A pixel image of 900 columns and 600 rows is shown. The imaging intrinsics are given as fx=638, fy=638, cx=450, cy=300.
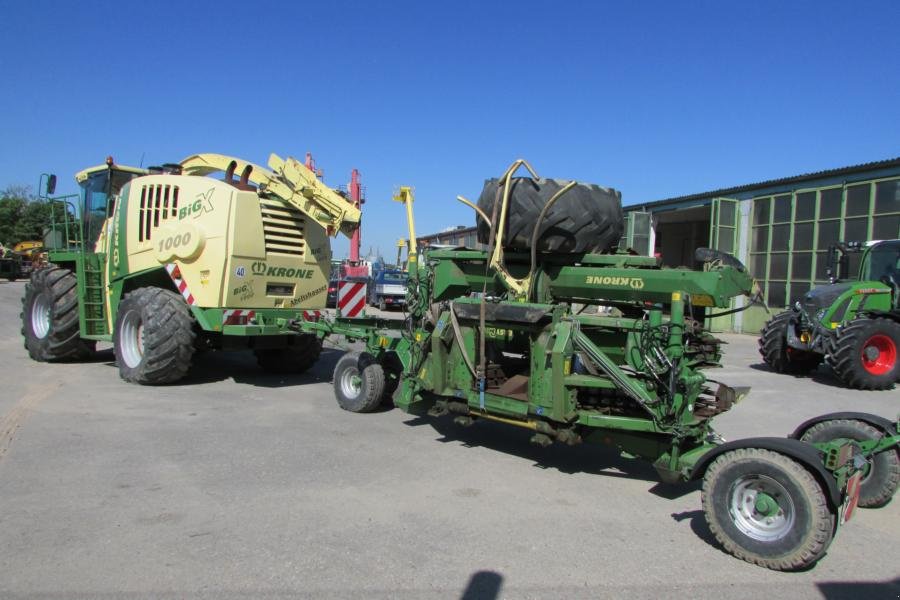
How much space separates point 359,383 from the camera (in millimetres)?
7738

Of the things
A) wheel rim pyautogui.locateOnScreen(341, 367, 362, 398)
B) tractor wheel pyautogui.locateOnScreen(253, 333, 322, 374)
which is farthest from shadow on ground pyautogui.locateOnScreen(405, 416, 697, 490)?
tractor wheel pyautogui.locateOnScreen(253, 333, 322, 374)

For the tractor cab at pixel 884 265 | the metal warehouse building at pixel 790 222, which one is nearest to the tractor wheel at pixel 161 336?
the metal warehouse building at pixel 790 222

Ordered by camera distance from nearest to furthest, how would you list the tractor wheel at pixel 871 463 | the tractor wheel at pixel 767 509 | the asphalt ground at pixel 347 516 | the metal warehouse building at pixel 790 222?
1. the asphalt ground at pixel 347 516
2. the tractor wheel at pixel 767 509
3. the tractor wheel at pixel 871 463
4. the metal warehouse building at pixel 790 222

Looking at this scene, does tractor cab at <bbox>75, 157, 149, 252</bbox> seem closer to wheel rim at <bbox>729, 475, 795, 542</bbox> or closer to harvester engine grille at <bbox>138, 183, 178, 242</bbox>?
harvester engine grille at <bbox>138, 183, 178, 242</bbox>

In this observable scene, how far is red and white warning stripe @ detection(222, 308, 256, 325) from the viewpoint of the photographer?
8.34 metres

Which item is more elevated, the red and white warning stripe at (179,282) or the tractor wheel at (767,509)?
the red and white warning stripe at (179,282)

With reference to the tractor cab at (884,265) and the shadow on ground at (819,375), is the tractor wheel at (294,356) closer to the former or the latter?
the shadow on ground at (819,375)

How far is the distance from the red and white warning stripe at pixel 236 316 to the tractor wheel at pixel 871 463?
261 inches

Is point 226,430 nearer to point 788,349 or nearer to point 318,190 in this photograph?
point 318,190

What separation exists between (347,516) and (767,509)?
272cm

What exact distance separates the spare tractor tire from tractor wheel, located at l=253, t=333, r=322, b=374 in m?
5.12

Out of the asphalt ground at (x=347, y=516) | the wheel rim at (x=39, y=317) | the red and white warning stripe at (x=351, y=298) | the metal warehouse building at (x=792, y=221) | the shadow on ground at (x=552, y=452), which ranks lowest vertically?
the asphalt ground at (x=347, y=516)

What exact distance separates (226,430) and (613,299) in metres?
4.13

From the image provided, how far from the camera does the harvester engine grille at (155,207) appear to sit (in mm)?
8828
